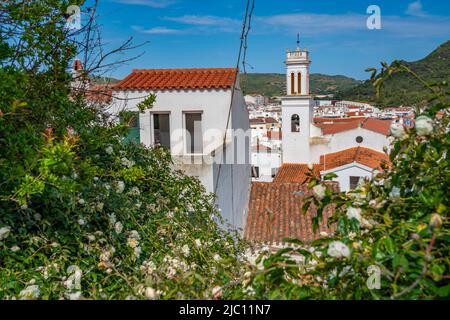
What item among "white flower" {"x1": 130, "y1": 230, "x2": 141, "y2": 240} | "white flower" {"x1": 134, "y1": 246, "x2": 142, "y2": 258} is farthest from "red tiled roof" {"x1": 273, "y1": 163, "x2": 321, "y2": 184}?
"white flower" {"x1": 134, "y1": 246, "x2": 142, "y2": 258}

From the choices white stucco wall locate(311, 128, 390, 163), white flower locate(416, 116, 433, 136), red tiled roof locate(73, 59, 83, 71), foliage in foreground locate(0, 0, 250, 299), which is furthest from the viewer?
white stucco wall locate(311, 128, 390, 163)

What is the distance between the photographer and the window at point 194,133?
8406 mm

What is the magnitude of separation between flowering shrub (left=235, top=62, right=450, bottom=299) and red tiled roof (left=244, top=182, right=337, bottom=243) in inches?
327

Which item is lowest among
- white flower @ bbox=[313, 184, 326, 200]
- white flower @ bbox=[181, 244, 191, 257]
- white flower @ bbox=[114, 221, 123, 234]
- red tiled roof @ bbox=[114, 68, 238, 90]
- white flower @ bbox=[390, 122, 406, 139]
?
white flower @ bbox=[181, 244, 191, 257]

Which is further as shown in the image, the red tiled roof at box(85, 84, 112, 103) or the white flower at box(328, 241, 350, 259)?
the red tiled roof at box(85, 84, 112, 103)

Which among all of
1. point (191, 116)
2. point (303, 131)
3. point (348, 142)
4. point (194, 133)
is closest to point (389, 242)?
point (194, 133)

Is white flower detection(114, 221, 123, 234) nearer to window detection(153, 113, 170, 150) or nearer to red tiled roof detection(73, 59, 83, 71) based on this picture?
red tiled roof detection(73, 59, 83, 71)

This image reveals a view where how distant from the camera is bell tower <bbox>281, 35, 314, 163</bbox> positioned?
109 ft

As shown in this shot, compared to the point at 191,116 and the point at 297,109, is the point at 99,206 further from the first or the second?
the point at 297,109

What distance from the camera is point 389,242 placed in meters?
1.61

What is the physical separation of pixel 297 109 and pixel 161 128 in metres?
26.5

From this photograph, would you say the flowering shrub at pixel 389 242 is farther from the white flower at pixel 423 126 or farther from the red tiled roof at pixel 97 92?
the red tiled roof at pixel 97 92

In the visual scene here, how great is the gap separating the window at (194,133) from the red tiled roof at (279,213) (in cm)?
309
